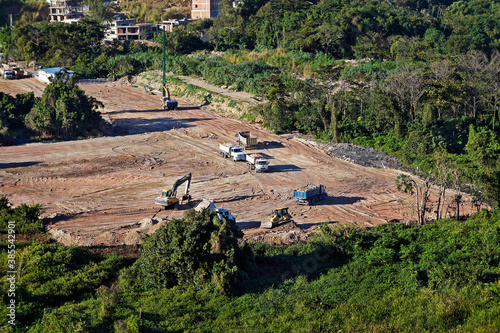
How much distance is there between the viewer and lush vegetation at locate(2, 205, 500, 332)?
15.0 metres

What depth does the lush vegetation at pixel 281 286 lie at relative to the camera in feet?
49.3

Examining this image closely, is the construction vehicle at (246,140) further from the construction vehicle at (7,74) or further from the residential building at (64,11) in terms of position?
the residential building at (64,11)

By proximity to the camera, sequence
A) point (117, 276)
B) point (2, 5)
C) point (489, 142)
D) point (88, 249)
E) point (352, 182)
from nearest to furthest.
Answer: point (117, 276) → point (88, 249) → point (352, 182) → point (489, 142) → point (2, 5)

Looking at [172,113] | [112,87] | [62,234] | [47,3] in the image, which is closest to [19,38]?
[112,87]

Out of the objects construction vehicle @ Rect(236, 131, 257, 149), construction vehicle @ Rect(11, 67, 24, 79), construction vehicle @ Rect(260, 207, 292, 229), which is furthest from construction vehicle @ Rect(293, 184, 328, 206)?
construction vehicle @ Rect(11, 67, 24, 79)

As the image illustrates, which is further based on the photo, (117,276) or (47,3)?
(47,3)

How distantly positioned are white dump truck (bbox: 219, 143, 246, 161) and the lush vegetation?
15.4 meters

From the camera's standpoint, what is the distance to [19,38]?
77.2m

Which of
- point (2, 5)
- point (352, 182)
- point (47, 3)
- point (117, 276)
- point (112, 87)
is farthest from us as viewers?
point (47, 3)

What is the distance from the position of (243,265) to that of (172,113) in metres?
35.6

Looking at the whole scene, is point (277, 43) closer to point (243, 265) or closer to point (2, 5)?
point (243, 265)

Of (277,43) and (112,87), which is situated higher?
(277,43)

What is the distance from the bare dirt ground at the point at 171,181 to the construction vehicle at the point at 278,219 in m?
0.38

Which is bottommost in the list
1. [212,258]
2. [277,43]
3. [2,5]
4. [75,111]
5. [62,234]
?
[62,234]
